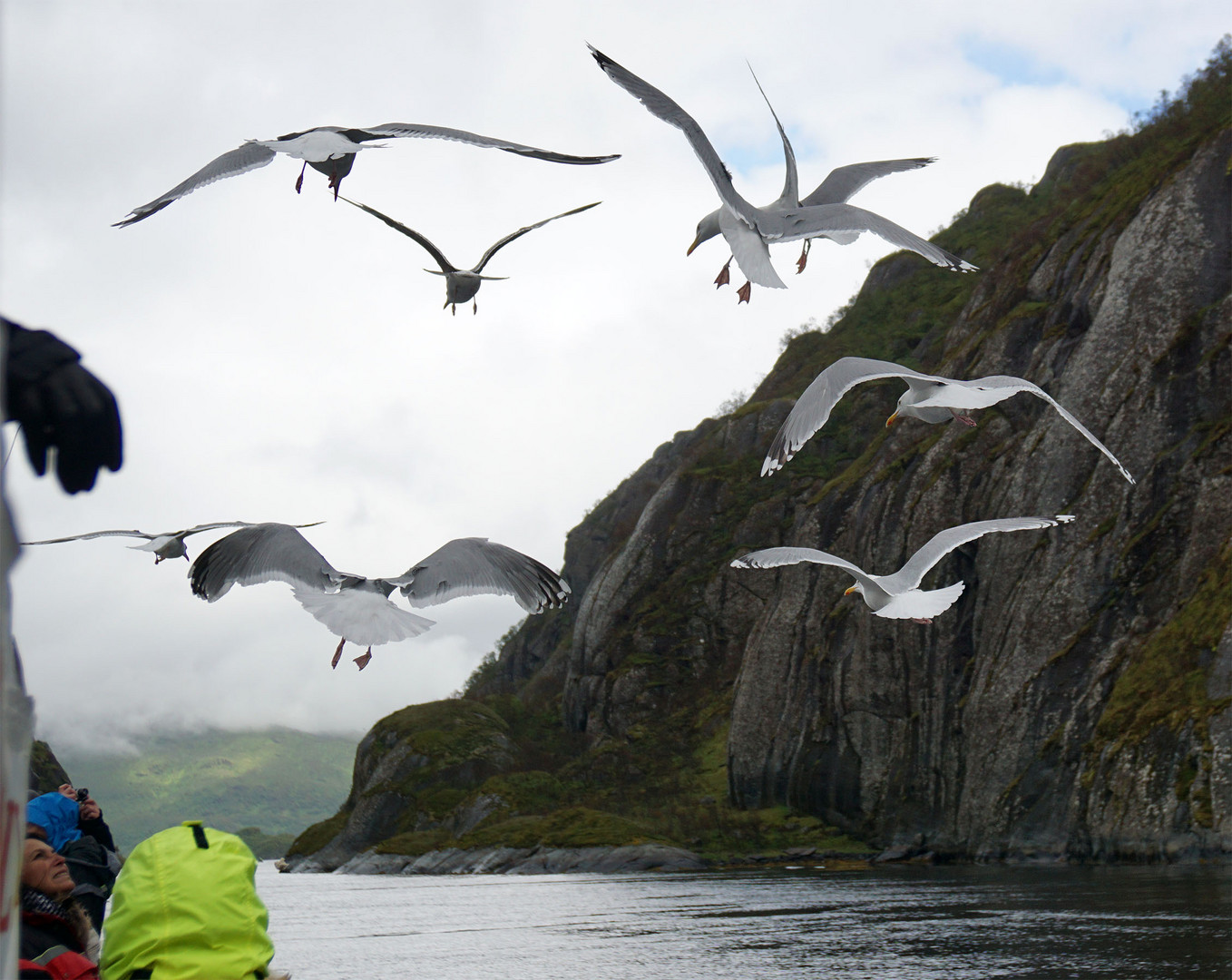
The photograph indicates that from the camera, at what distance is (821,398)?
48.4ft

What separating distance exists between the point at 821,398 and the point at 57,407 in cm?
1302

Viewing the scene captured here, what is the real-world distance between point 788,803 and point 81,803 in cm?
6627

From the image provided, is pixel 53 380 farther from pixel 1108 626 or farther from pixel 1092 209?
pixel 1092 209

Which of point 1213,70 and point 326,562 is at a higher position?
point 1213,70

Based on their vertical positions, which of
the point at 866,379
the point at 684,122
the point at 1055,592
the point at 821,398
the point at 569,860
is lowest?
the point at 569,860

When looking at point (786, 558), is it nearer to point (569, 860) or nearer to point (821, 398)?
point (821, 398)

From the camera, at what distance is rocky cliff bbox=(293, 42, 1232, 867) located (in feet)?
145

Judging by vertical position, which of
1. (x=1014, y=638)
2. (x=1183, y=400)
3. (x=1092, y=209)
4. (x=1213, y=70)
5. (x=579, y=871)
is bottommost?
(x=579, y=871)

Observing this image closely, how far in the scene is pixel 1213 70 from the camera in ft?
212

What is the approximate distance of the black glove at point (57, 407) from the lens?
2.28 metres

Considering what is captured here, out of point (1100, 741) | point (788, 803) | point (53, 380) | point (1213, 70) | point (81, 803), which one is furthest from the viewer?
point (788, 803)

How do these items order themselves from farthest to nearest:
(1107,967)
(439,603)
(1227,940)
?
(1227,940), (1107,967), (439,603)

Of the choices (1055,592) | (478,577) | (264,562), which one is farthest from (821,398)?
(1055,592)

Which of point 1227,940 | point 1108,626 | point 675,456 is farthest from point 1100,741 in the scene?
point 675,456
